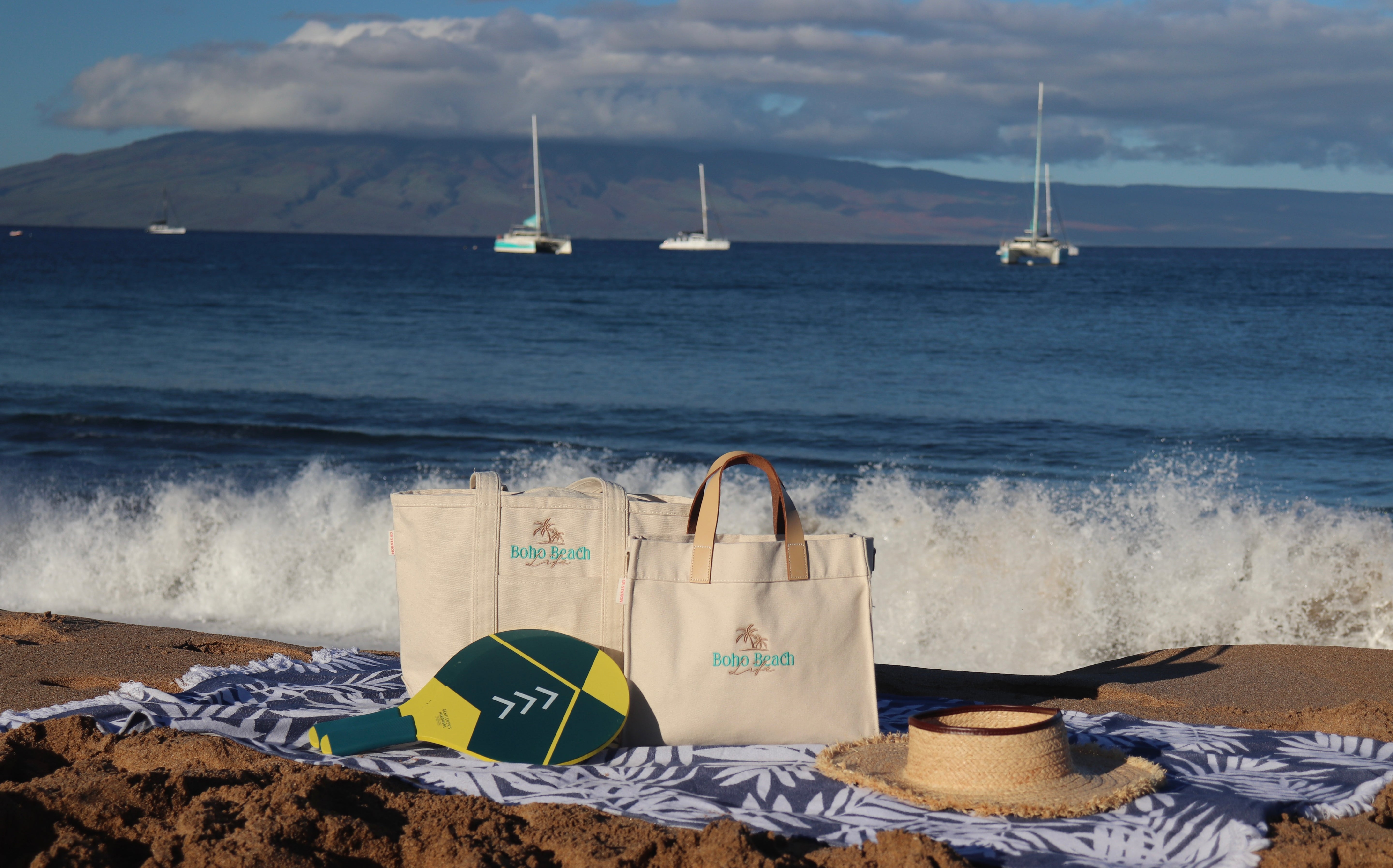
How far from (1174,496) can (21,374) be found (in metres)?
17.0

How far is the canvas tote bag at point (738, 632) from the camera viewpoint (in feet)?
8.96

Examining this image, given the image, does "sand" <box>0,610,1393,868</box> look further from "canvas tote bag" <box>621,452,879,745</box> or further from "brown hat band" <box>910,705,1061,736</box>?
"canvas tote bag" <box>621,452,879,745</box>

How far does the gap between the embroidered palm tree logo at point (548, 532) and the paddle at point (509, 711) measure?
0.31 metres

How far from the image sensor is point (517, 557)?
2982mm

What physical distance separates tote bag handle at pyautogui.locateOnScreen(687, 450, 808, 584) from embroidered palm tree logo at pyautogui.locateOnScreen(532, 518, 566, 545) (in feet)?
1.45

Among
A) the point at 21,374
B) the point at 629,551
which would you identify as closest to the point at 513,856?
the point at 629,551

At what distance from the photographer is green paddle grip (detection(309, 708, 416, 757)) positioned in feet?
8.68

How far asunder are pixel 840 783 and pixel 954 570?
4.09m

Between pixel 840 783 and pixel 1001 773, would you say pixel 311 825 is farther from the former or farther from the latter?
pixel 1001 773

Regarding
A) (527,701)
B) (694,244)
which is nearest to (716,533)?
(527,701)

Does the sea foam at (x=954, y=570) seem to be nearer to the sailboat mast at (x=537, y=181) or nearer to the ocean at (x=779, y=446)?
the ocean at (x=779, y=446)

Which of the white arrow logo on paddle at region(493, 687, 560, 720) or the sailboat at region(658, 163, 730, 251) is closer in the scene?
the white arrow logo on paddle at region(493, 687, 560, 720)

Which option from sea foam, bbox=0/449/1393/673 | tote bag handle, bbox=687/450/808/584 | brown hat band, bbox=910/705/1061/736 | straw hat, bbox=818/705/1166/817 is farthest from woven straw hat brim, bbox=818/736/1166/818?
sea foam, bbox=0/449/1393/673

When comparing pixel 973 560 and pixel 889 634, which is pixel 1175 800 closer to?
pixel 889 634
